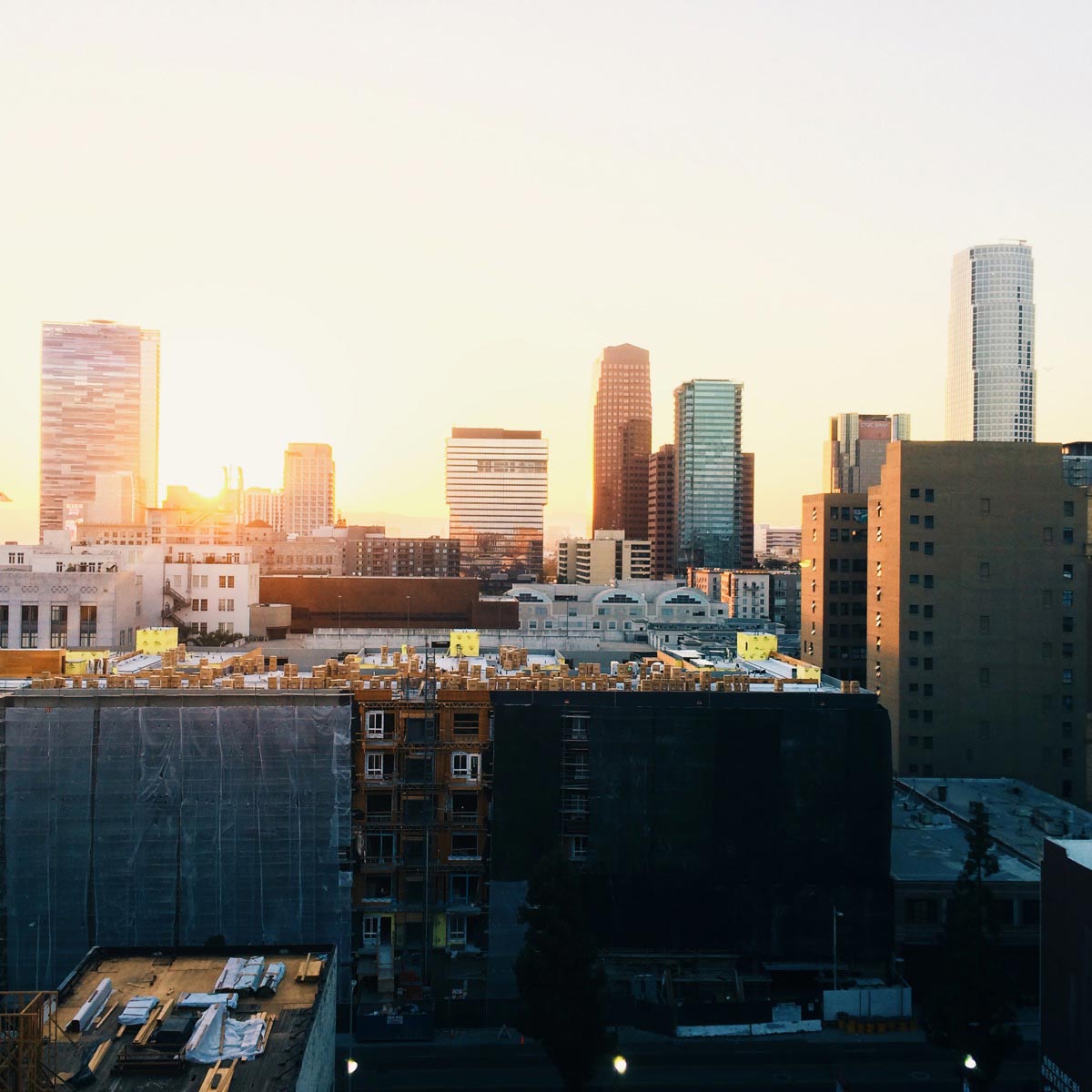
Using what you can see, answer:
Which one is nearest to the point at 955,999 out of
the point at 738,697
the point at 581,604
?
the point at 738,697

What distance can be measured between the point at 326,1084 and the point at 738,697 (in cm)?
2039

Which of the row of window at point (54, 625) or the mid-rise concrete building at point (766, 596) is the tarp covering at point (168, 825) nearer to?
the row of window at point (54, 625)

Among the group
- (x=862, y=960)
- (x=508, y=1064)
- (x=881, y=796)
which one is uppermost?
(x=881, y=796)

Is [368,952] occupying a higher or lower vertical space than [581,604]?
lower

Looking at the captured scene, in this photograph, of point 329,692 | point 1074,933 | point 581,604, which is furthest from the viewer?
point 581,604

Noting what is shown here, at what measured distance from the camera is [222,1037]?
23062 mm

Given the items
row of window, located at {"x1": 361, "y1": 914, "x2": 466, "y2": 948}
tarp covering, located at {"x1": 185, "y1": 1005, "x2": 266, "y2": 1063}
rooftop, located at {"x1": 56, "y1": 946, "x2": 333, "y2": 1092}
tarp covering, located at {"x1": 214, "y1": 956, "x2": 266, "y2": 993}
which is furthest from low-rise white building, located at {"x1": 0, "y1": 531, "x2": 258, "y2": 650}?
tarp covering, located at {"x1": 185, "y1": 1005, "x2": 266, "y2": 1063}

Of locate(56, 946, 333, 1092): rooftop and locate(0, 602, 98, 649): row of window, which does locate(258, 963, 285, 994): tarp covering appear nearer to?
locate(56, 946, 333, 1092): rooftop

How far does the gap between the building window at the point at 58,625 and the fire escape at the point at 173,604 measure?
1323 cm

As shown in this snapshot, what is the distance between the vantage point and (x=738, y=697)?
4084cm

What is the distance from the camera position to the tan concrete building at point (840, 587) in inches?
3179

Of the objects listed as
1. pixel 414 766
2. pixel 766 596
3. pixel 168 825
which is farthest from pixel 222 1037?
pixel 766 596

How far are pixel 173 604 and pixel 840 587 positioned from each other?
182ft

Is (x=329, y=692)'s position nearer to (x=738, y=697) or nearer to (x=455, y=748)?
(x=455, y=748)
